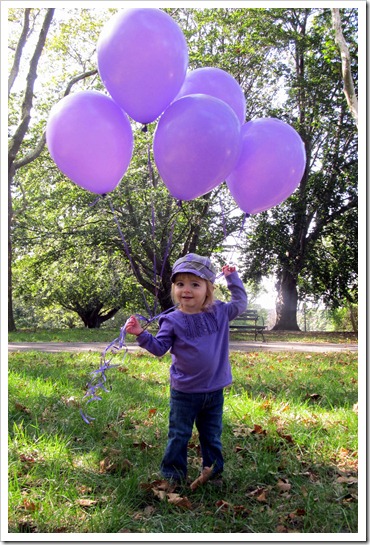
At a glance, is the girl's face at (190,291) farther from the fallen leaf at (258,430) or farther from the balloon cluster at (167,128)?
the fallen leaf at (258,430)

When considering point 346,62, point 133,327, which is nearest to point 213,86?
point 133,327

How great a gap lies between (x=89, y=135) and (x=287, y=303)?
15199 mm

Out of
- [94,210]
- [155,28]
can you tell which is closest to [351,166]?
[94,210]

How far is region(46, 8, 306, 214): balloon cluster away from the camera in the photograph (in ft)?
9.06

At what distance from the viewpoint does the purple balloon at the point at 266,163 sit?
3.05 m

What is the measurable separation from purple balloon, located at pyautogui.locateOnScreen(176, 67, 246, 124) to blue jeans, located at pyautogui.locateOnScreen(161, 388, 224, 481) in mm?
2057

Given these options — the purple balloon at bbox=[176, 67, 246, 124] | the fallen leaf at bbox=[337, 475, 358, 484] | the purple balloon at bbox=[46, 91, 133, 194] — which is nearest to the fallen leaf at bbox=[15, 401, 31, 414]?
the purple balloon at bbox=[46, 91, 133, 194]

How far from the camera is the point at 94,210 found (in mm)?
14234

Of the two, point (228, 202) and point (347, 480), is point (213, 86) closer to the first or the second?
point (347, 480)

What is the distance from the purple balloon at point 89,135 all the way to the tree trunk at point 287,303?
14560mm

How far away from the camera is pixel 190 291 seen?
2.73m

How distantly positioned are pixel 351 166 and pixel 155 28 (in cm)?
1443

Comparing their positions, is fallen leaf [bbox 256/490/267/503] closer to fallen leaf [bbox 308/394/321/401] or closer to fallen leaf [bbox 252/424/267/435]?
fallen leaf [bbox 252/424/267/435]

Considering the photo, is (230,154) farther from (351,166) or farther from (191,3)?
(351,166)
